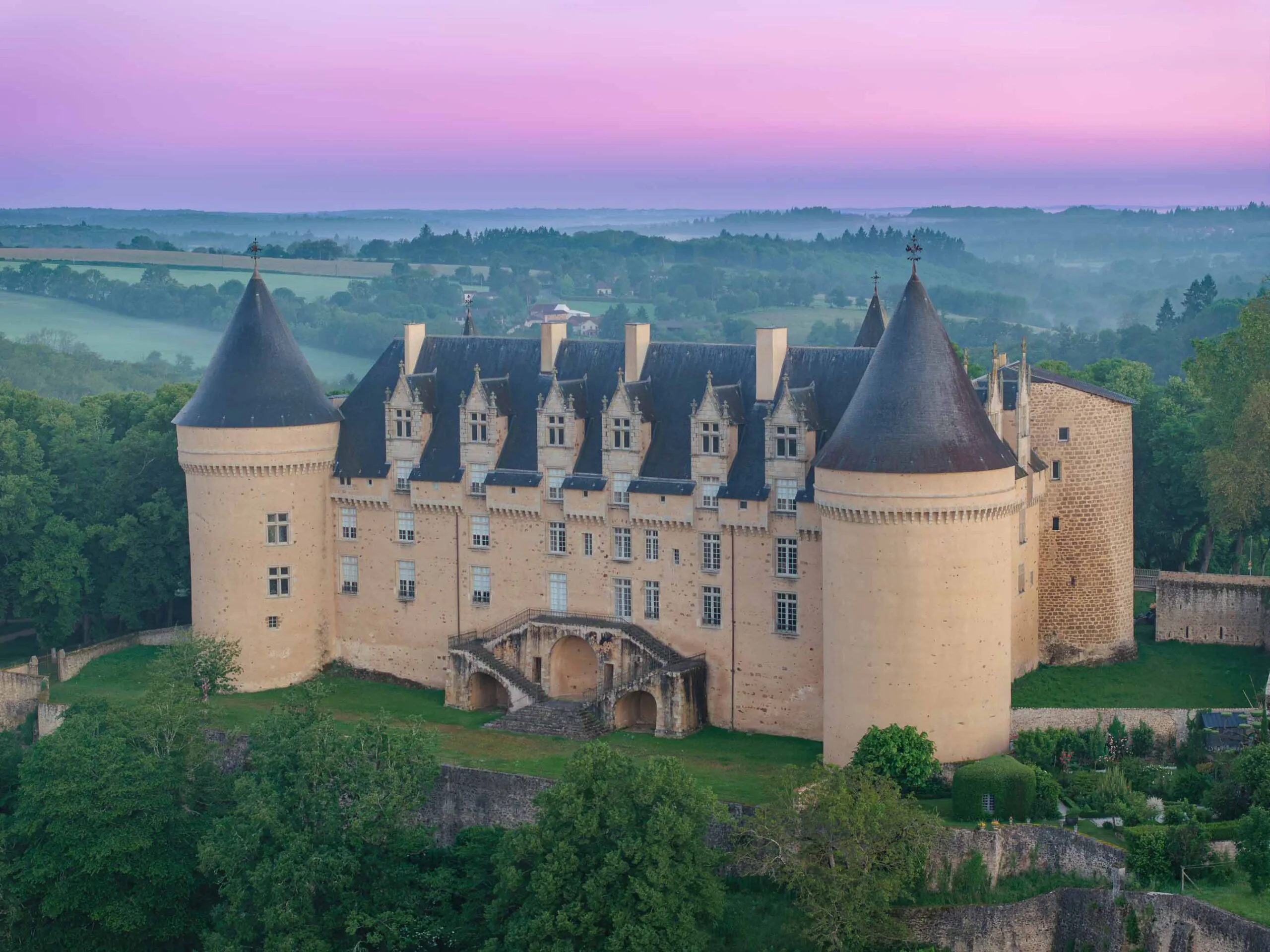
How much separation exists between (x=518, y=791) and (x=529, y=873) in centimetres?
621

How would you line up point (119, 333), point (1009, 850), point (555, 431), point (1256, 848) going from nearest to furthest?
point (1256, 848) → point (1009, 850) → point (555, 431) → point (119, 333)

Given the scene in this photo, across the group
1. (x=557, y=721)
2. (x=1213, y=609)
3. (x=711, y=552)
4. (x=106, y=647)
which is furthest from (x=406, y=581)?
(x=1213, y=609)

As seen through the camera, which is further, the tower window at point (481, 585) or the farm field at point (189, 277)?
the farm field at point (189, 277)

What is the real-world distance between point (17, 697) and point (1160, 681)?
37.5m

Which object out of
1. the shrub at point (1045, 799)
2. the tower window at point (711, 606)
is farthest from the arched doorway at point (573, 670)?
the shrub at point (1045, 799)

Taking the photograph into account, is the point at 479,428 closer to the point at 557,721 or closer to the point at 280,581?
the point at 280,581

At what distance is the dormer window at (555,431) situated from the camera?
60981 millimetres

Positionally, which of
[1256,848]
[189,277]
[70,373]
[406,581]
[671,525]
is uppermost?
[189,277]

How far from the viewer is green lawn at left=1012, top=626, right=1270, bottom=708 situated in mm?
55969

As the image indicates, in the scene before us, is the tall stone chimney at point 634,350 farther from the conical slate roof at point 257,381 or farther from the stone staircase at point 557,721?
the conical slate roof at point 257,381

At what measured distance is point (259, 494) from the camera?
2515 inches

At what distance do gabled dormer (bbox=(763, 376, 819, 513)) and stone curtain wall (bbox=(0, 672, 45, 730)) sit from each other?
86.4 ft

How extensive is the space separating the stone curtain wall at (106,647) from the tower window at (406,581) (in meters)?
8.78

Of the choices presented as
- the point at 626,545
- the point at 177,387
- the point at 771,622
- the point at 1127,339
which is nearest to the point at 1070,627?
the point at 771,622
